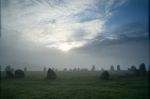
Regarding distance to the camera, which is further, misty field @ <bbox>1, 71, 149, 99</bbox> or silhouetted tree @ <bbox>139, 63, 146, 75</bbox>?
silhouetted tree @ <bbox>139, 63, 146, 75</bbox>

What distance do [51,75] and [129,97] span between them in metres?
42.7

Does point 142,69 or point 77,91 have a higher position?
point 142,69

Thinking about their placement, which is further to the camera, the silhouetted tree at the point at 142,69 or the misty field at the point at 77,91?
the silhouetted tree at the point at 142,69

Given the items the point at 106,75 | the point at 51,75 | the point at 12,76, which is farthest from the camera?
the point at 12,76

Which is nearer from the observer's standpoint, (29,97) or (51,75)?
(29,97)

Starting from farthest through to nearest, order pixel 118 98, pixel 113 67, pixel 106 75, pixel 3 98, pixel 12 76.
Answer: pixel 113 67 → pixel 12 76 → pixel 106 75 → pixel 3 98 → pixel 118 98

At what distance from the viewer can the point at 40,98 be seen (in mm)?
27031

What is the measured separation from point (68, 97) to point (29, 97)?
23.3ft

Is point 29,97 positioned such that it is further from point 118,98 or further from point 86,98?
→ point 118,98

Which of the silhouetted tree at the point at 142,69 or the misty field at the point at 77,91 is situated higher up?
the silhouetted tree at the point at 142,69

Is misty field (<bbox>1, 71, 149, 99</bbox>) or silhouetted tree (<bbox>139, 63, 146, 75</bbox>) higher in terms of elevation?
silhouetted tree (<bbox>139, 63, 146, 75</bbox>)

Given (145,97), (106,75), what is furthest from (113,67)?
(145,97)

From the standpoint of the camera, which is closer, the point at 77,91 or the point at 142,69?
the point at 77,91

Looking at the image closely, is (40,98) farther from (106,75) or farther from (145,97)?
(106,75)
